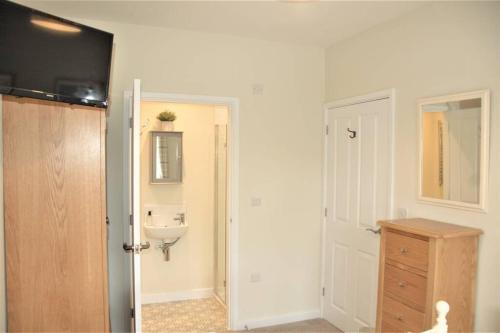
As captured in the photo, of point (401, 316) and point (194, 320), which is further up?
point (401, 316)

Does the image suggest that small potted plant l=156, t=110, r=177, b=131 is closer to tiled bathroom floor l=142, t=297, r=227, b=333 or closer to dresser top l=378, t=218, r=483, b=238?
tiled bathroom floor l=142, t=297, r=227, b=333

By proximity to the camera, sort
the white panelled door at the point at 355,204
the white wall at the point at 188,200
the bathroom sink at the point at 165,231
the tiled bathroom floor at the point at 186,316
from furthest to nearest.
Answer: the white wall at the point at 188,200 → the bathroom sink at the point at 165,231 → the tiled bathroom floor at the point at 186,316 → the white panelled door at the point at 355,204

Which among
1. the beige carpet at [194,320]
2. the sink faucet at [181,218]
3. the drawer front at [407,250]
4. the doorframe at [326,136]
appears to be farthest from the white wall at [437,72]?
the sink faucet at [181,218]

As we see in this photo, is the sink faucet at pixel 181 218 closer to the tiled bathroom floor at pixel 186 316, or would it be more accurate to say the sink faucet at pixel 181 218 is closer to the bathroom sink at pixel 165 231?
the bathroom sink at pixel 165 231

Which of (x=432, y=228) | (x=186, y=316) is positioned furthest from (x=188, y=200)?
(x=432, y=228)

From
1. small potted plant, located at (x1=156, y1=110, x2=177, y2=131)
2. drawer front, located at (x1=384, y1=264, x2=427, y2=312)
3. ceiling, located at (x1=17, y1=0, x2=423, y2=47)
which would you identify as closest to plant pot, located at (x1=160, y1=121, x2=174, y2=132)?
small potted plant, located at (x1=156, y1=110, x2=177, y2=131)

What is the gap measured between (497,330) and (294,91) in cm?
250

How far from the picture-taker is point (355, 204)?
341 cm

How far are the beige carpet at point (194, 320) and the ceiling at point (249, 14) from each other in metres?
2.73

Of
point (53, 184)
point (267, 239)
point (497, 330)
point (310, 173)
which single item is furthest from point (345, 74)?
point (53, 184)

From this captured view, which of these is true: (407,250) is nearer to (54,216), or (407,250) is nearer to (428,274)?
(428,274)

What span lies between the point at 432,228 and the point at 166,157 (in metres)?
2.85

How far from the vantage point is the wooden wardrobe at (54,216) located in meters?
2.07

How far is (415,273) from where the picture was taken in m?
2.28
